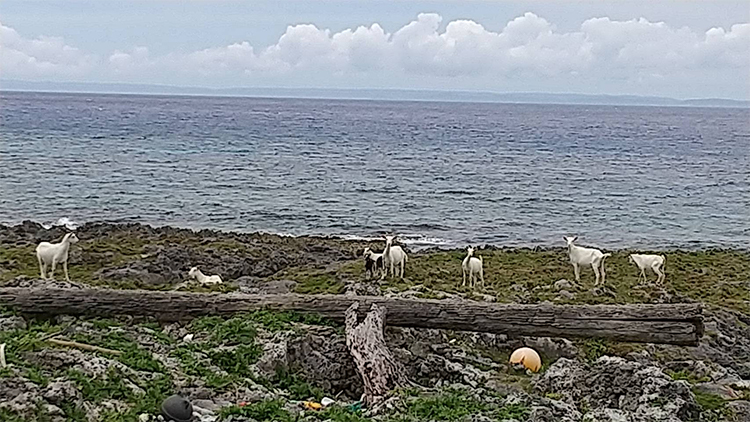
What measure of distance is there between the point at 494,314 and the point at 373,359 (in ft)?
7.12

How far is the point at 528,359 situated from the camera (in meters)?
9.98

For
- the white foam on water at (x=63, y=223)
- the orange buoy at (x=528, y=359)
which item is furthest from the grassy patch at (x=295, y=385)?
the white foam on water at (x=63, y=223)

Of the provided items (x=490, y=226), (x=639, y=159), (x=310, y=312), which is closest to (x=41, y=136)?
(x=639, y=159)

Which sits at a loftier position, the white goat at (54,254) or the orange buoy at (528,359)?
the orange buoy at (528,359)

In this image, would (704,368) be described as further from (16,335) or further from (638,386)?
(16,335)

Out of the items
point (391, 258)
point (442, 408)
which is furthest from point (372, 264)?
point (442, 408)

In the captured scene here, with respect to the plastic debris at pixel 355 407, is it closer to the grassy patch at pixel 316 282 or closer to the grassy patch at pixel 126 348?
the grassy patch at pixel 126 348

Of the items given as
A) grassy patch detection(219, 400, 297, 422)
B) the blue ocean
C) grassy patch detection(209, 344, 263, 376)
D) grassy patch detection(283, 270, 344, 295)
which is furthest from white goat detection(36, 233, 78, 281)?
the blue ocean

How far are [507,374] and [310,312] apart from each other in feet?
7.55

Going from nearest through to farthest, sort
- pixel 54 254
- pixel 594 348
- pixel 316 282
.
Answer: pixel 594 348, pixel 54 254, pixel 316 282

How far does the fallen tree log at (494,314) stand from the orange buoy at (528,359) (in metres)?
0.21

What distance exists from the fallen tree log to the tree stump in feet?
1.62

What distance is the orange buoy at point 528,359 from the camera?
992cm

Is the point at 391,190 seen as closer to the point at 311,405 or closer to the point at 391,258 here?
the point at 391,258
